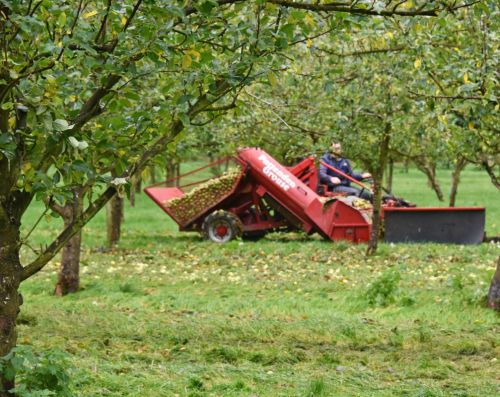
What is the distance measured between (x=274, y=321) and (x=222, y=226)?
9.07 m

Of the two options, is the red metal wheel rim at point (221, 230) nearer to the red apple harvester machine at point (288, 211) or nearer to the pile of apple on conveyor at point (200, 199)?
the red apple harvester machine at point (288, 211)

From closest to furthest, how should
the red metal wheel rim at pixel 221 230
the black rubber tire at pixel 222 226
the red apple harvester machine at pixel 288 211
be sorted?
the red apple harvester machine at pixel 288 211
the black rubber tire at pixel 222 226
the red metal wheel rim at pixel 221 230

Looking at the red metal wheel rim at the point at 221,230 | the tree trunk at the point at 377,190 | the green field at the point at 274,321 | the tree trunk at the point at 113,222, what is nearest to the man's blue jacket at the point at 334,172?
the green field at the point at 274,321

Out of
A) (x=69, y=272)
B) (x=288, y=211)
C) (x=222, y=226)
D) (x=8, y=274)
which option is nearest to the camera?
(x=8, y=274)

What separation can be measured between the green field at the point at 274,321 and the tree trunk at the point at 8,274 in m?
1.12

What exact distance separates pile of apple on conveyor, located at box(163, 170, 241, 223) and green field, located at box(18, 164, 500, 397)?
6.28 ft

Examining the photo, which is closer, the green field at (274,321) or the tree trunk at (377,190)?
the green field at (274,321)

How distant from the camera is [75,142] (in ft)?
13.5

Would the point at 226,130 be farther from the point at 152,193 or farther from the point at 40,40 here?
the point at 40,40

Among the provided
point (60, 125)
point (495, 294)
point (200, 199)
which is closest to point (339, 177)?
point (200, 199)

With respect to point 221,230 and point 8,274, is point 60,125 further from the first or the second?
point 221,230

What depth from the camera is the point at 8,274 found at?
16.3 ft

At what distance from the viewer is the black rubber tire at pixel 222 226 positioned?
18.2m

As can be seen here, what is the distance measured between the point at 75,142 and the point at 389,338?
5.18 meters
